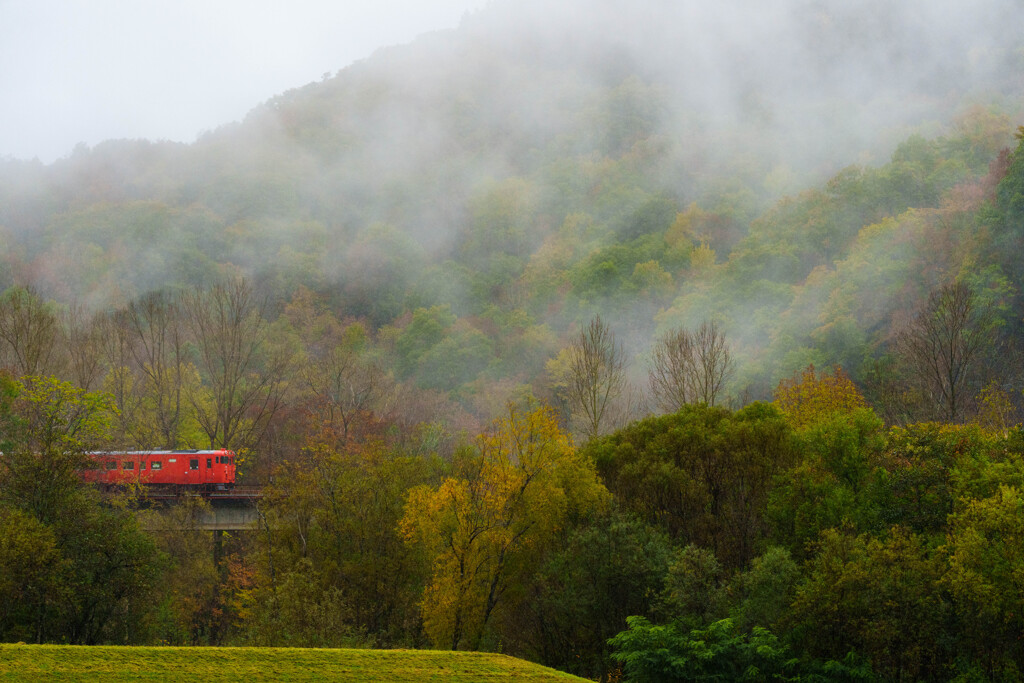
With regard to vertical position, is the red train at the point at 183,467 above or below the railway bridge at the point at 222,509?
above

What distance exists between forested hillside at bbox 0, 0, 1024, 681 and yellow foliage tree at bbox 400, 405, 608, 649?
0.12 metres

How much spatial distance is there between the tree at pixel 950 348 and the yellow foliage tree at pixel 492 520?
19114 mm

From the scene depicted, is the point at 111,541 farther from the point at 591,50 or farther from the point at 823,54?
the point at 591,50

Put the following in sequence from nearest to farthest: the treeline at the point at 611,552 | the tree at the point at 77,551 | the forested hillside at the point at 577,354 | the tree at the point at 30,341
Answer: the treeline at the point at 611,552
the tree at the point at 77,551
the forested hillside at the point at 577,354
the tree at the point at 30,341

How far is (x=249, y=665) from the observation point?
24.2 m

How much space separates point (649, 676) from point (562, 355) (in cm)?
5506

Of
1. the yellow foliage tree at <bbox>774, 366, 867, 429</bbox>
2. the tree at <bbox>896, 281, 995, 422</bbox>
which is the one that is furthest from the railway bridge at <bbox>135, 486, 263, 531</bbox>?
the tree at <bbox>896, 281, 995, 422</bbox>

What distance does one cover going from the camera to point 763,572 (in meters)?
31.4

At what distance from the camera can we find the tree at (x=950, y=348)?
47562mm

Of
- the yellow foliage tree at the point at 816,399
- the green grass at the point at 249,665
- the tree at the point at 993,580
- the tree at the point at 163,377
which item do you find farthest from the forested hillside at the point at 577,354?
the green grass at the point at 249,665

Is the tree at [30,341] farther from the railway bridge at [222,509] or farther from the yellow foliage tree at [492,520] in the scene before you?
the yellow foliage tree at [492,520]

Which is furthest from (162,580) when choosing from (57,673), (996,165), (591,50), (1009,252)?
(591,50)

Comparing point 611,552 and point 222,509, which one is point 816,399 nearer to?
point 611,552

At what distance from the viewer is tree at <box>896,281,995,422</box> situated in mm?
47562
